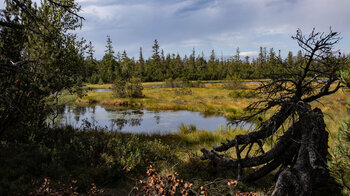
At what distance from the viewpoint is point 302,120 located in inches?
167

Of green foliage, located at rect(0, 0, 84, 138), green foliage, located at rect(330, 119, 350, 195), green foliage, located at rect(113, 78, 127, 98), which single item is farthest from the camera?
green foliage, located at rect(113, 78, 127, 98)

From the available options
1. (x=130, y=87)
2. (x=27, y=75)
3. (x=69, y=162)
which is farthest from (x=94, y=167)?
(x=130, y=87)

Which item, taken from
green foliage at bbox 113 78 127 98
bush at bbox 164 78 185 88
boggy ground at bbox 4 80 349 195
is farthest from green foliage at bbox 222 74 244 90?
boggy ground at bbox 4 80 349 195

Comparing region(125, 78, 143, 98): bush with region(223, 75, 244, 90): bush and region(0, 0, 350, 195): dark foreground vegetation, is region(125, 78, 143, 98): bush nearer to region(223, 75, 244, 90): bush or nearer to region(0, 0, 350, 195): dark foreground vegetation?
region(223, 75, 244, 90): bush

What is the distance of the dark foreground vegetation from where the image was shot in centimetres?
360

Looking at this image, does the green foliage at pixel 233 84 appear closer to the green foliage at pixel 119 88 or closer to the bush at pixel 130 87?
the bush at pixel 130 87

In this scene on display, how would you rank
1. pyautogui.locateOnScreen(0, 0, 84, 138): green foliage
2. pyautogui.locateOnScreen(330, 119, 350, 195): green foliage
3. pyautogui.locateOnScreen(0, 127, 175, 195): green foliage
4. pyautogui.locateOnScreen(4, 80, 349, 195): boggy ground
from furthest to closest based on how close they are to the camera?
pyautogui.locateOnScreen(0, 0, 84, 138): green foliage → pyautogui.locateOnScreen(0, 127, 175, 195): green foliage → pyautogui.locateOnScreen(4, 80, 349, 195): boggy ground → pyautogui.locateOnScreen(330, 119, 350, 195): green foliage

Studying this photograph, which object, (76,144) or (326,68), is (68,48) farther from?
(326,68)

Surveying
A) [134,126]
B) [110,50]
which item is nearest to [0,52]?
[134,126]

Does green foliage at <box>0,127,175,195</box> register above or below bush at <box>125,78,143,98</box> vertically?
below

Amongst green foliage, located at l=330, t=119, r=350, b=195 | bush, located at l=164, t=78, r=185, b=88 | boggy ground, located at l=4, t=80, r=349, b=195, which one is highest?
bush, located at l=164, t=78, r=185, b=88

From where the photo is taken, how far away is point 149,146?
7746 millimetres

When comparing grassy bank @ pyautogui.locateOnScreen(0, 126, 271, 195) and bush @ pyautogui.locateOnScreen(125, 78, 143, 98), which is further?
bush @ pyautogui.locateOnScreen(125, 78, 143, 98)

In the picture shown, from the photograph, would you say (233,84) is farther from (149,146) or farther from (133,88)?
(149,146)
